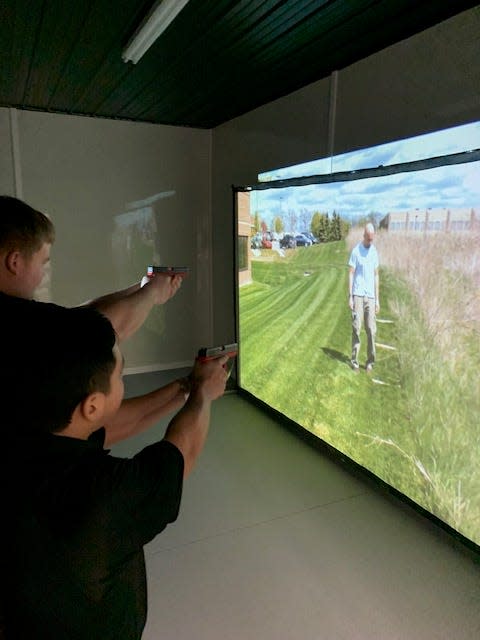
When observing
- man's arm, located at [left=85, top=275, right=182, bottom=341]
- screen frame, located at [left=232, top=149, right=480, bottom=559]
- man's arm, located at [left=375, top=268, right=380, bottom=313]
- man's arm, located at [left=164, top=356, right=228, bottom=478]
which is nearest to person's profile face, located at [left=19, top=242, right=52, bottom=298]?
man's arm, located at [left=85, top=275, right=182, bottom=341]

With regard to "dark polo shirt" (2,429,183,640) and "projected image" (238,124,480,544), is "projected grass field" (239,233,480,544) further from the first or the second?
"dark polo shirt" (2,429,183,640)

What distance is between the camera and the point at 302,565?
2.13 meters

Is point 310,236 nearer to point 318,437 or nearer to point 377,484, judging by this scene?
point 318,437

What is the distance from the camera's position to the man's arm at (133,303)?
177cm

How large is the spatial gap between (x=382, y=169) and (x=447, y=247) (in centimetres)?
57

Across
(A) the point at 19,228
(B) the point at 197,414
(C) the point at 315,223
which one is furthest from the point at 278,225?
(B) the point at 197,414

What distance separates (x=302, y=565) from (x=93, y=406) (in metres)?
1.76

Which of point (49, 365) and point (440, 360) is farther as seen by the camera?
point (440, 360)

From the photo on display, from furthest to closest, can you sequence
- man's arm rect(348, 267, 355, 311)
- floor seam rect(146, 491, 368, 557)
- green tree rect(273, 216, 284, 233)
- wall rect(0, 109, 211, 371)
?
wall rect(0, 109, 211, 371) → green tree rect(273, 216, 284, 233) → man's arm rect(348, 267, 355, 311) → floor seam rect(146, 491, 368, 557)

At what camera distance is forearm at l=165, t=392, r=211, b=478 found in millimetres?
941

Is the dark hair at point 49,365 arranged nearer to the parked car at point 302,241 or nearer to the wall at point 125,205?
the parked car at point 302,241

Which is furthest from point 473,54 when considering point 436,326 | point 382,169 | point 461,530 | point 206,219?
point 206,219

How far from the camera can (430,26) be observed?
2.30 m

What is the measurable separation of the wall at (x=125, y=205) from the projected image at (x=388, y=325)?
152cm
